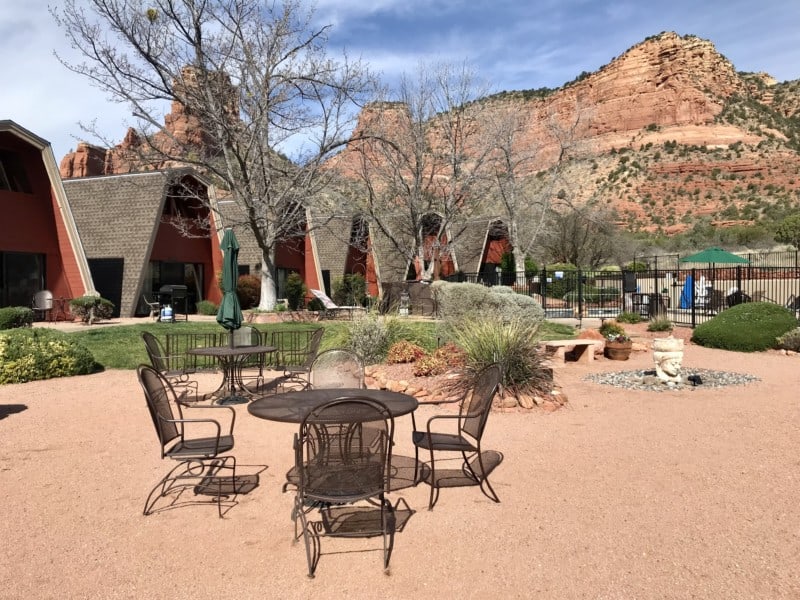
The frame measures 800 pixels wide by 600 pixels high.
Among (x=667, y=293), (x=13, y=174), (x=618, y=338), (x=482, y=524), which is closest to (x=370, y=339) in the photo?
(x=618, y=338)

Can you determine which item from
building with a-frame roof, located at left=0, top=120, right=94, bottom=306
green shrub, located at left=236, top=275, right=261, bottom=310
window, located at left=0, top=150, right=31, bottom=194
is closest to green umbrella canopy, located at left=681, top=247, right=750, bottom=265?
green shrub, located at left=236, top=275, right=261, bottom=310

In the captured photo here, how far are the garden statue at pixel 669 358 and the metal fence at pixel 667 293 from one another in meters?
8.56

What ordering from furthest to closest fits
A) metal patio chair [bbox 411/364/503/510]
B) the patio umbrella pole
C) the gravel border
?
1. the gravel border
2. the patio umbrella pole
3. metal patio chair [bbox 411/364/503/510]

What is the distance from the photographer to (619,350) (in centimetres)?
1227

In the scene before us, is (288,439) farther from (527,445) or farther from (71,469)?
(527,445)

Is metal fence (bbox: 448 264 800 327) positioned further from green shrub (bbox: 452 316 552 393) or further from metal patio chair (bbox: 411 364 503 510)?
metal patio chair (bbox: 411 364 503 510)

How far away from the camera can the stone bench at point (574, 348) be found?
11641 mm

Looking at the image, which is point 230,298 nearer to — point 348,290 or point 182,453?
point 182,453

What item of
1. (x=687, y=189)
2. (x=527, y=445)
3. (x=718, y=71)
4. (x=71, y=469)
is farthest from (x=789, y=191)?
(x=71, y=469)

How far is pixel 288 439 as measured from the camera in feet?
20.9

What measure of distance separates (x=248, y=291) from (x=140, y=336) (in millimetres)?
9551

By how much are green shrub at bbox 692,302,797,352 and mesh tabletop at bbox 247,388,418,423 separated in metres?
11.7

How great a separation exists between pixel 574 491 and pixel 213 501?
2869 millimetres

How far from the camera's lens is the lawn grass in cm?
1126
